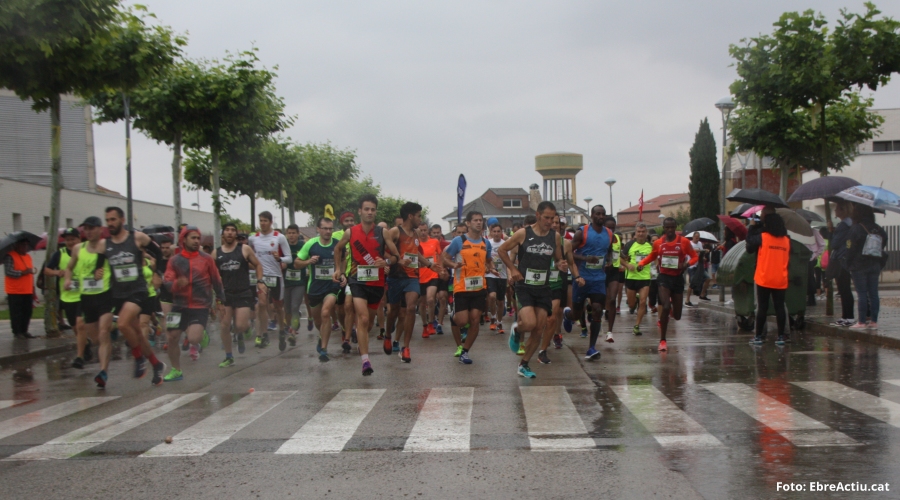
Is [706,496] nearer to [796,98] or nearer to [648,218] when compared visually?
[796,98]

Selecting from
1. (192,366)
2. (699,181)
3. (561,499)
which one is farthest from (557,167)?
(561,499)

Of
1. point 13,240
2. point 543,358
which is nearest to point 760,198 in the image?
point 543,358

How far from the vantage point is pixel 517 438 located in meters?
6.18

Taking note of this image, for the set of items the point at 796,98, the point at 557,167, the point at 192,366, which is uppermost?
the point at 557,167

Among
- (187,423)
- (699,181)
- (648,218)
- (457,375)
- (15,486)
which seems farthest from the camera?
(648,218)

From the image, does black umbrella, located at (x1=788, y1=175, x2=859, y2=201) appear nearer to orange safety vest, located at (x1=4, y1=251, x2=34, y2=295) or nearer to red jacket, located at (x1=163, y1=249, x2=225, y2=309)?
red jacket, located at (x1=163, y1=249, x2=225, y2=309)

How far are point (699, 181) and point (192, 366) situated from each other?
60451 mm

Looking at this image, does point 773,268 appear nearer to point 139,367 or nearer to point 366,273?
point 366,273

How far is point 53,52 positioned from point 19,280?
4306 mm

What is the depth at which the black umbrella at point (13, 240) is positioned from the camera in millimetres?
15289

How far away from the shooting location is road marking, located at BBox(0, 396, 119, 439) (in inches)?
282

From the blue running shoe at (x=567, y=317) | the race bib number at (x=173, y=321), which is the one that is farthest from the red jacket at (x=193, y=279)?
the blue running shoe at (x=567, y=317)

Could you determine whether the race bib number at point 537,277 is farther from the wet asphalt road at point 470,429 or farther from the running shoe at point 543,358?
the running shoe at point 543,358

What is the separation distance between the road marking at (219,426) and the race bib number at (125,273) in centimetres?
204
